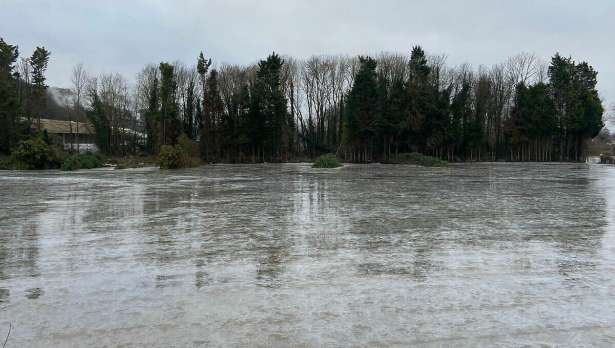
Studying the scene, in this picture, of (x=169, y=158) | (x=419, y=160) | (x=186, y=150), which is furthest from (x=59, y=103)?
(x=419, y=160)

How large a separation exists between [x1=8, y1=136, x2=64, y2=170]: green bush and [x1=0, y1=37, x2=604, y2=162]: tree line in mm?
8051

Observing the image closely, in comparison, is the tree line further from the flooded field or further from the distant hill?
the flooded field

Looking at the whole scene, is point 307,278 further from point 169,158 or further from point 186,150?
point 186,150

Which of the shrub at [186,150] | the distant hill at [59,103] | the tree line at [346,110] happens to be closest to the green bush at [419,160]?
the tree line at [346,110]

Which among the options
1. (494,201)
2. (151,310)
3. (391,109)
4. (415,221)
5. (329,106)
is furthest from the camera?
(329,106)

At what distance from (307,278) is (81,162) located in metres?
34.0

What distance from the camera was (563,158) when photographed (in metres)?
53.8

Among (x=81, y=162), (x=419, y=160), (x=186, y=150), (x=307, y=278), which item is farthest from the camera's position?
(x=419, y=160)

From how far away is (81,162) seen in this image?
35312 millimetres

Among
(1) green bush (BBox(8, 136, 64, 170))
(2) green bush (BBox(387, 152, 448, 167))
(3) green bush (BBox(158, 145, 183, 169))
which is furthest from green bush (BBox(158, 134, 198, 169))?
(2) green bush (BBox(387, 152, 448, 167))

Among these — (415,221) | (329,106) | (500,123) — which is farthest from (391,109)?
(415,221)

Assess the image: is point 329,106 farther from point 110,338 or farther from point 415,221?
point 110,338

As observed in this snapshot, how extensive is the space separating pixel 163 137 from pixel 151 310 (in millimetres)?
46483

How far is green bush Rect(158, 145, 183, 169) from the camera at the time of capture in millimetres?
34562
